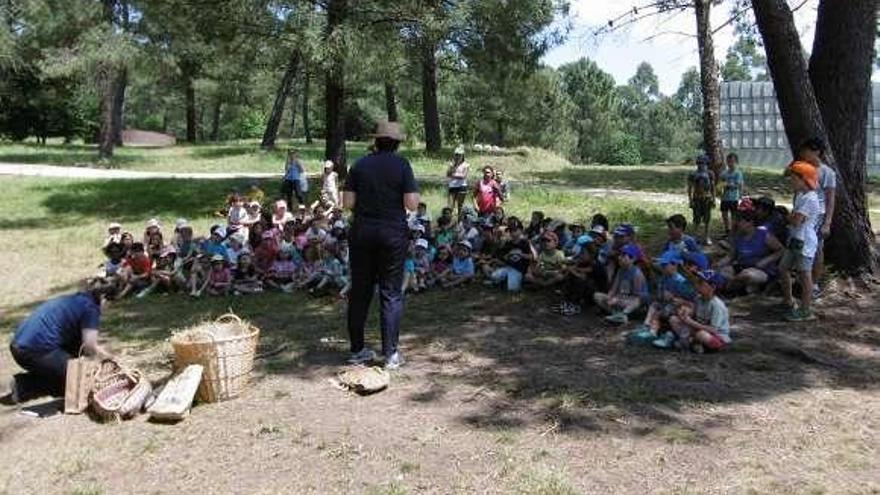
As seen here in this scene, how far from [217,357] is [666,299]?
12.1ft

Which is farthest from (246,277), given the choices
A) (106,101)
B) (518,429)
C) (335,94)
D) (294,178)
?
(106,101)

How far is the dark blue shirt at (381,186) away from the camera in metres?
6.43

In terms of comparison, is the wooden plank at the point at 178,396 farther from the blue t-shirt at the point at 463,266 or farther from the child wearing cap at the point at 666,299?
the blue t-shirt at the point at 463,266

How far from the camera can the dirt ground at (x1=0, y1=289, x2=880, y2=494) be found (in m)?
4.78

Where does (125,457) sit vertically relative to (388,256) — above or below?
below

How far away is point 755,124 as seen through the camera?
2547 centimetres

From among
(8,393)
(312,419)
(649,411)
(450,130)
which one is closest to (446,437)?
(312,419)

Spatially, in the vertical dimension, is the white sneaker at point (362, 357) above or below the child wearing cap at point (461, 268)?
below

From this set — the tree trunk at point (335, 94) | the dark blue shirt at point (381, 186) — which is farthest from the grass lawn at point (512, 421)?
the tree trunk at point (335, 94)

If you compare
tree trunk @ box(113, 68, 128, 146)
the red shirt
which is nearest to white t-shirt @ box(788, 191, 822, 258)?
the red shirt

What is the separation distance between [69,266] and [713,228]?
918 centimetres

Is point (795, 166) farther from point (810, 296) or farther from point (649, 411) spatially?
point (649, 411)

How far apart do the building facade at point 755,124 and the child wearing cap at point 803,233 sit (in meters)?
18.3

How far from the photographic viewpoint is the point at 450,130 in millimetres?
50688
